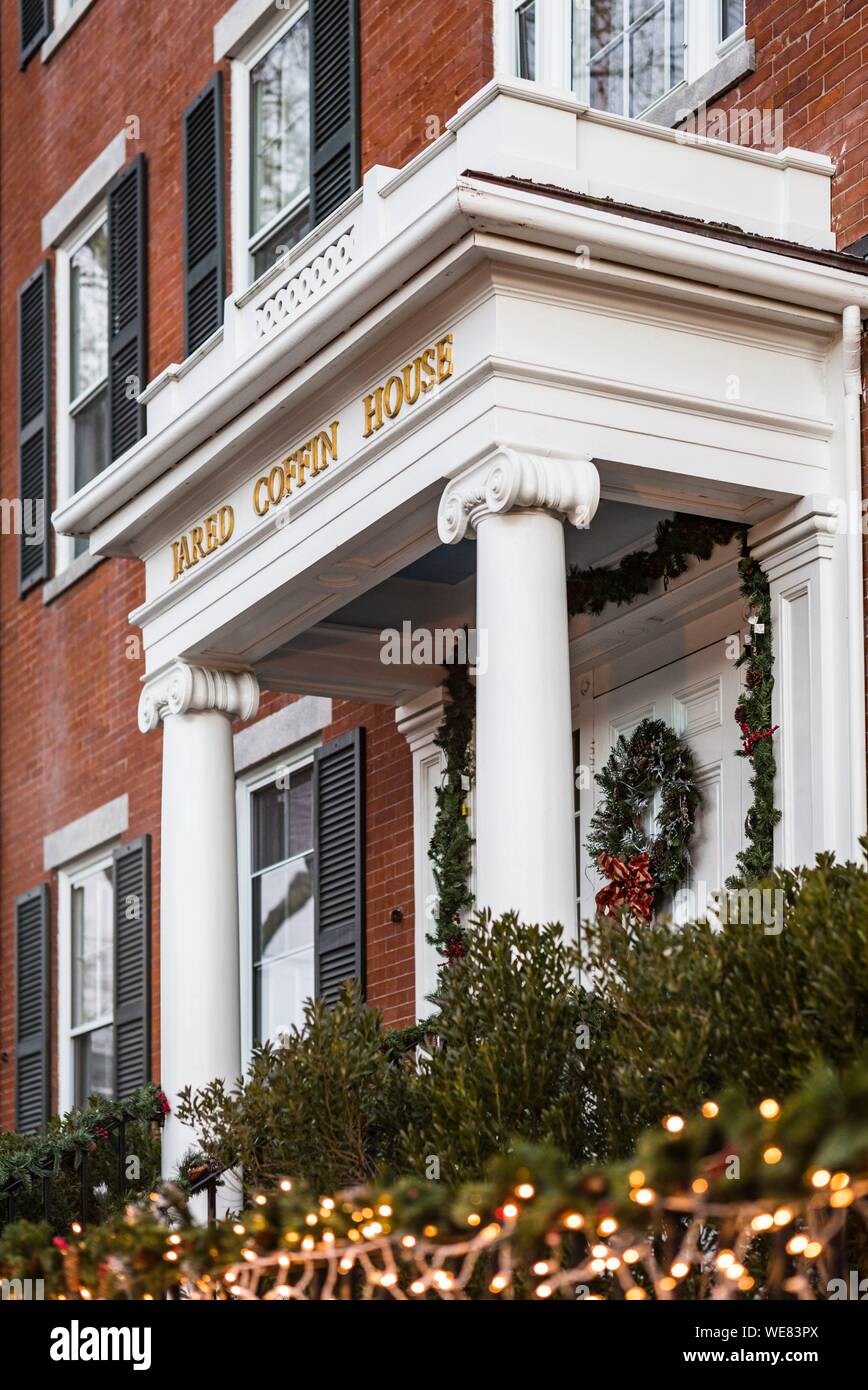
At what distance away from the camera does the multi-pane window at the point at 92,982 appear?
48.6 feet

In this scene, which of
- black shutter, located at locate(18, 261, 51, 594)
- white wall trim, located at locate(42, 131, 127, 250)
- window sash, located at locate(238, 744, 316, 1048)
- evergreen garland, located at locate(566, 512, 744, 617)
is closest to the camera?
evergreen garland, located at locate(566, 512, 744, 617)

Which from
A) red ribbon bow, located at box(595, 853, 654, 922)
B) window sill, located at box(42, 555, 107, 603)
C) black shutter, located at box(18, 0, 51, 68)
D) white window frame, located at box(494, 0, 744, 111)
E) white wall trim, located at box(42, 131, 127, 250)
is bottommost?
red ribbon bow, located at box(595, 853, 654, 922)

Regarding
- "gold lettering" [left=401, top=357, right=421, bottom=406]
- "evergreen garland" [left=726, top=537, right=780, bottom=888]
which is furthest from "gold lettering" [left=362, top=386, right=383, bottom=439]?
"evergreen garland" [left=726, top=537, right=780, bottom=888]

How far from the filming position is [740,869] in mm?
8898

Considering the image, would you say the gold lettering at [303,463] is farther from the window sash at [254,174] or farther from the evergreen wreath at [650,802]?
the window sash at [254,174]

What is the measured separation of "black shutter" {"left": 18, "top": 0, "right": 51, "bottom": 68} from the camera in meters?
17.2

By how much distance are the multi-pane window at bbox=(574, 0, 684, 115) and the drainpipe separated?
2.16 meters

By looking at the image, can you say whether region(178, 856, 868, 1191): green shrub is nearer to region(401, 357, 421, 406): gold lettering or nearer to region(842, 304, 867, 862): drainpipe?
region(842, 304, 867, 862): drainpipe

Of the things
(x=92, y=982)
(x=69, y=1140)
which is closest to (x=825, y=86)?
(x=69, y=1140)

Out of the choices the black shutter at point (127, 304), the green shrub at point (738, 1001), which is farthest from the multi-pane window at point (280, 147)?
the green shrub at point (738, 1001)

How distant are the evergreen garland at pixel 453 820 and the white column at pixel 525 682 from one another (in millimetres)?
2881

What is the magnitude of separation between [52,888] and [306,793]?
3.47 metres

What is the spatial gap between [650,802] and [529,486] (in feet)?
8.08
